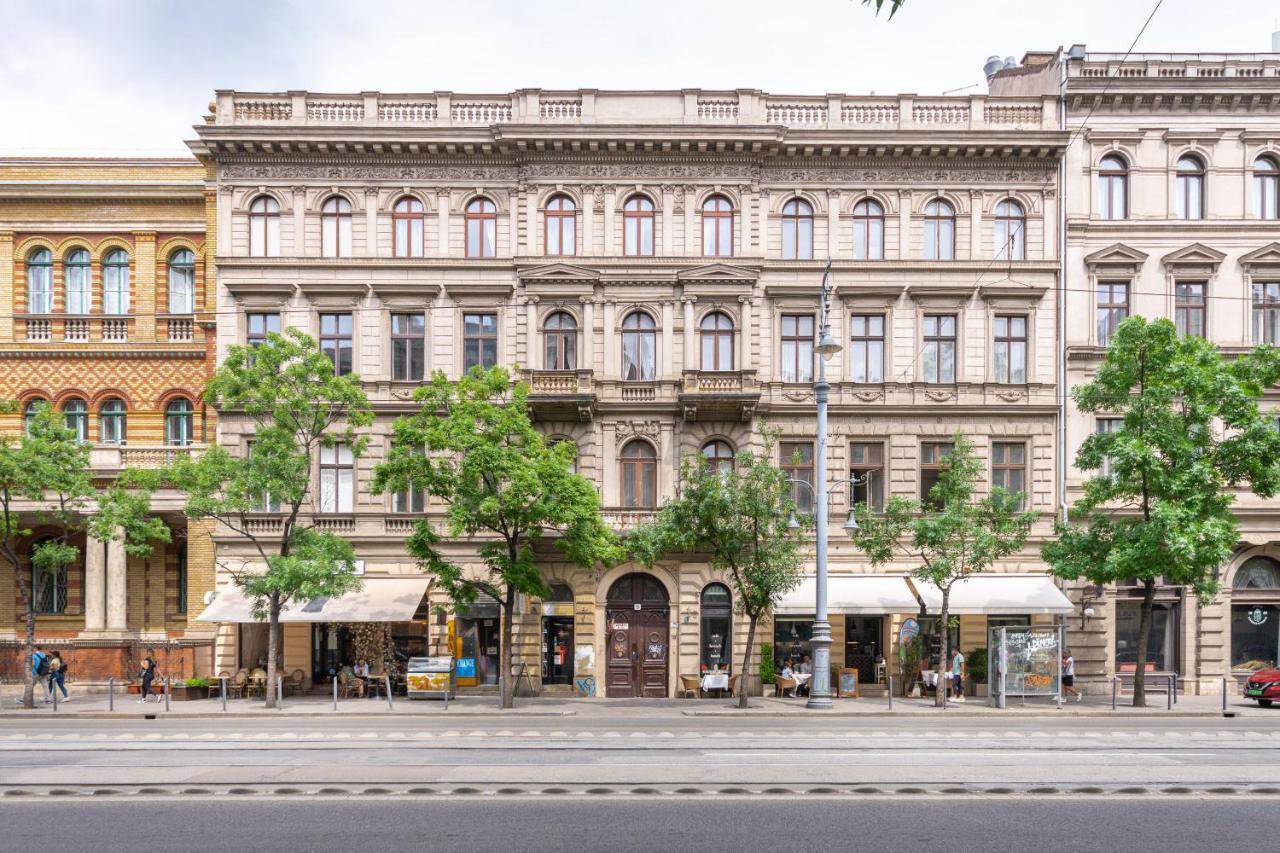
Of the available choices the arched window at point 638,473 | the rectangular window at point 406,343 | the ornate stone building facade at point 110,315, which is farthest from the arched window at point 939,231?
the ornate stone building facade at point 110,315

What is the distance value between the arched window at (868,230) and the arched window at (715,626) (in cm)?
1142

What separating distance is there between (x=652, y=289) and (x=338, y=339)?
995 cm

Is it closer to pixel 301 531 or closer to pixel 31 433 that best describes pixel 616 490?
pixel 301 531

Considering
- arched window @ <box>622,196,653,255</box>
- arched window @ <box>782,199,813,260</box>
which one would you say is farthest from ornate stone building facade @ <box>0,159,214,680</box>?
arched window @ <box>782,199,813,260</box>

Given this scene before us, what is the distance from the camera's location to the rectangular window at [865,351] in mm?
33562

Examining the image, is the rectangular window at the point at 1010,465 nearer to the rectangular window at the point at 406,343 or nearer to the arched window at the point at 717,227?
the arched window at the point at 717,227

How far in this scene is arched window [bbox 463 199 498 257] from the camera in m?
33.5

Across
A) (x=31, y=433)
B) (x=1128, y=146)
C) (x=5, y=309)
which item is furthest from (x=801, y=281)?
(x=5, y=309)

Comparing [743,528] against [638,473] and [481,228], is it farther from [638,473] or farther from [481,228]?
[481,228]

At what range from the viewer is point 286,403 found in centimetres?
2817

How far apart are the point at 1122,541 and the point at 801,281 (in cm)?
1202

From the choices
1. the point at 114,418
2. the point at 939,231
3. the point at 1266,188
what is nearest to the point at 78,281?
the point at 114,418

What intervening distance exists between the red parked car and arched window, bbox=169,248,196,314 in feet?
115

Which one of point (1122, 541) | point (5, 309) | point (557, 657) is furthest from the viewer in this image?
point (5, 309)
